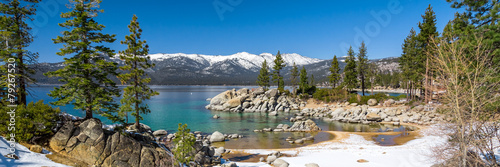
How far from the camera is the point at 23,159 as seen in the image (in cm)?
1036

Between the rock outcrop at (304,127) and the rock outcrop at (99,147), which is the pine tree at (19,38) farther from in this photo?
the rock outcrop at (304,127)

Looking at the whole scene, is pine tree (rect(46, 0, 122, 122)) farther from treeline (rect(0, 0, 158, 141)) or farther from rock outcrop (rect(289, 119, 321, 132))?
rock outcrop (rect(289, 119, 321, 132))

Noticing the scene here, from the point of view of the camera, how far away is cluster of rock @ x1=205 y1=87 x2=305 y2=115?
6400cm

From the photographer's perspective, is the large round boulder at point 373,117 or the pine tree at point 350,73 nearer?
the large round boulder at point 373,117

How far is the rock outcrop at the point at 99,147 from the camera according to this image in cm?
1262

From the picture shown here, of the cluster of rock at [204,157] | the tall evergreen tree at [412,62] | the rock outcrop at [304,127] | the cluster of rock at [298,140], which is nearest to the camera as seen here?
the cluster of rock at [204,157]

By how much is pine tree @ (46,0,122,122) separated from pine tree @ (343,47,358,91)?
6604 cm

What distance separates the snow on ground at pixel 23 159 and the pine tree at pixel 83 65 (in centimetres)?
312

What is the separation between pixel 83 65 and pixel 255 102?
54.2 meters

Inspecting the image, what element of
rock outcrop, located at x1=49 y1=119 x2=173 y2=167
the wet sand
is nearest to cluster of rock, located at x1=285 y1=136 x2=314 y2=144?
the wet sand

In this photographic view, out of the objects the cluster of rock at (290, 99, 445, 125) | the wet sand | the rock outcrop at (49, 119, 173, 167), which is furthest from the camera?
the cluster of rock at (290, 99, 445, 125)

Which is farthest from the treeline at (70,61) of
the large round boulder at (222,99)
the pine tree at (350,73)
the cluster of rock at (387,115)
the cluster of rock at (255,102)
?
the pine tree at (350,73)

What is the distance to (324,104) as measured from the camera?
219 ft

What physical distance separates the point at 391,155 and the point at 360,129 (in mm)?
19181
